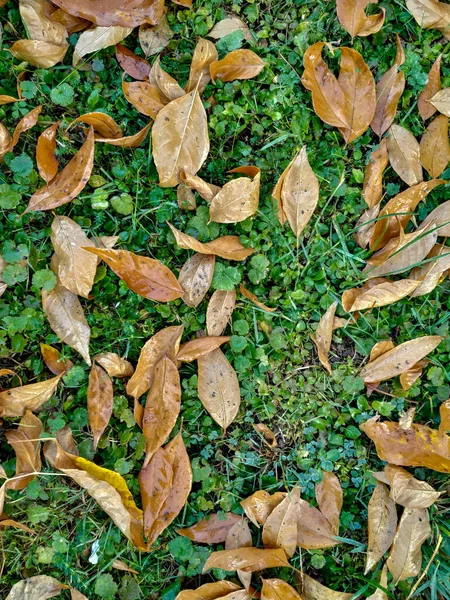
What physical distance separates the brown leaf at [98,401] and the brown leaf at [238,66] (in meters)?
1.37

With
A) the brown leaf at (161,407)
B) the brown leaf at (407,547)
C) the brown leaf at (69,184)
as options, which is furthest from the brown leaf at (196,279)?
the brown leaf at (407,547)

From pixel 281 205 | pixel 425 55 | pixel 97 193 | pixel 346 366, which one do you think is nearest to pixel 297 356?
pixel 346 366

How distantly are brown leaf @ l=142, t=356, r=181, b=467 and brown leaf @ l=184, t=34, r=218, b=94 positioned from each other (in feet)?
3.90

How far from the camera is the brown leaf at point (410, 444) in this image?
2.22 meters

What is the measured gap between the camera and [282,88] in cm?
237

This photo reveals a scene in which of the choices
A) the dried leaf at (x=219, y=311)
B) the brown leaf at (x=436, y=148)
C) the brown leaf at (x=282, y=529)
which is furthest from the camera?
the brown leaf at (x=436, y=148)

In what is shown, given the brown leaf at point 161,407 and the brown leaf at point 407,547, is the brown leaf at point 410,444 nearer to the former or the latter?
the brown leaf at point 407,547

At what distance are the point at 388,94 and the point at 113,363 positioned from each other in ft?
5.55

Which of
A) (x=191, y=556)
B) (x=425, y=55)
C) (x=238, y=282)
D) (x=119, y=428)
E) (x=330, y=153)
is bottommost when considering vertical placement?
(x=191, y=556)

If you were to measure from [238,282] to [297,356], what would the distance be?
1.37 ft

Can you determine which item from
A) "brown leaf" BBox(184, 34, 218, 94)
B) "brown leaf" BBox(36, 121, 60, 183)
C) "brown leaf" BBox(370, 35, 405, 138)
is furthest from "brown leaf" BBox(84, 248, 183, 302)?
"brown leaf" BBox(370, 35, 405, 138)

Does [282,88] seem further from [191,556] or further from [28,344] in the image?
[191,556]

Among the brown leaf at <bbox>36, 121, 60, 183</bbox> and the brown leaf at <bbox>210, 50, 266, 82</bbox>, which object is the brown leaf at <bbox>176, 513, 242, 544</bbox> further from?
the brown leaf at <bbox>210, 50, 266, 82</bbox>

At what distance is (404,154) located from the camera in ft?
7.85
